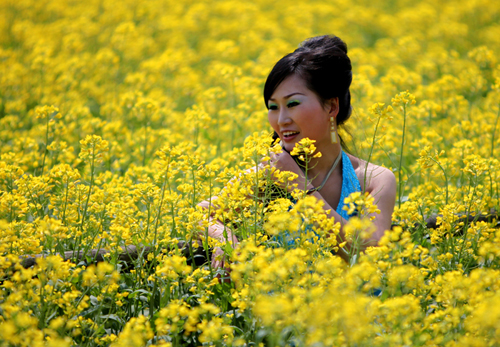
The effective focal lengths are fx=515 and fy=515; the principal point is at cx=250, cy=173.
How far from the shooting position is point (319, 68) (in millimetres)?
3141

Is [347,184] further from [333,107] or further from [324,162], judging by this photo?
[333,107]

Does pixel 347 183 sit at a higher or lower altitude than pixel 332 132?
lower

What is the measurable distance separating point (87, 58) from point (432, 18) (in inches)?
307

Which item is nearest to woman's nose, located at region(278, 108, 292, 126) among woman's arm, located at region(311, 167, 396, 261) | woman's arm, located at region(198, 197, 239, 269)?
woman's arm, located at region(311, 167, 396, 261)

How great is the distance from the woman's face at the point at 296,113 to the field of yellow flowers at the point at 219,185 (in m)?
0.34

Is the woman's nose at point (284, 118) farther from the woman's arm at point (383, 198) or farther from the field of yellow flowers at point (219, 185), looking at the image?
the woman's arm at point (383, 198)

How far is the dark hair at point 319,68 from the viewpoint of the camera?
315 centimetres

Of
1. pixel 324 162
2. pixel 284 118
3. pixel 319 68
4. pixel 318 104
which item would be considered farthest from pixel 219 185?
pixel 319 68

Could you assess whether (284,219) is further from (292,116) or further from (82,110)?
(82,110)

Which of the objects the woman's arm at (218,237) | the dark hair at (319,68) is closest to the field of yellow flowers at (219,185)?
the woman's arm at (218,237)

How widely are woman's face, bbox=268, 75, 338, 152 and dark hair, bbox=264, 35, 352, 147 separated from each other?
4cm

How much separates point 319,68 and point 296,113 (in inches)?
12.4

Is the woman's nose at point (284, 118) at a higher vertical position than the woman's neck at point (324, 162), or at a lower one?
higher

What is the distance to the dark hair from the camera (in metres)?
3.15
